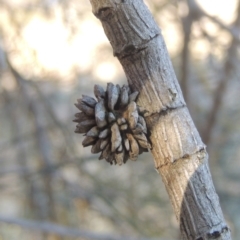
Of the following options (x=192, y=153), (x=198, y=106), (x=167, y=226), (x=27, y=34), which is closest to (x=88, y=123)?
(x=192, y=153)

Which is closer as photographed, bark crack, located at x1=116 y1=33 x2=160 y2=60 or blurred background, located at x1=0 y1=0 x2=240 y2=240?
bark crack, located at x1=116 y1=33 x2=160 y2=60

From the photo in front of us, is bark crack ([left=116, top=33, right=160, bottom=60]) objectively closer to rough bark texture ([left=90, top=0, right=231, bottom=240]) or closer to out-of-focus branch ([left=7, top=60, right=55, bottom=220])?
rough bark texture ([left=90, top=0, right=231, bottom=240])

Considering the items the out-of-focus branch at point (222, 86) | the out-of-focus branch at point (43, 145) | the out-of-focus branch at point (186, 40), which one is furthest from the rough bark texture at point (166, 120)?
the out-of-focus branch at point (43, 145)

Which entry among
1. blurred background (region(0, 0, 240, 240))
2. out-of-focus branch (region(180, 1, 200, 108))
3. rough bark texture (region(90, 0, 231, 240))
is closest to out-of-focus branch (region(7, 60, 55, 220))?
blurred background (region(0, 0, 240, 240))

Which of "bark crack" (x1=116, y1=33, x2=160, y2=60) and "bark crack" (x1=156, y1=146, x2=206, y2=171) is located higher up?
"bark crack" (x1=116, y1=33, x2=160, y2=60)

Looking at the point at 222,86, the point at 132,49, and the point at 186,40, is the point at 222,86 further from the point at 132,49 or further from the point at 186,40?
the point at 132,49

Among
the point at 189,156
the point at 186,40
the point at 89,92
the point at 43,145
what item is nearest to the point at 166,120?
the point at 189,156

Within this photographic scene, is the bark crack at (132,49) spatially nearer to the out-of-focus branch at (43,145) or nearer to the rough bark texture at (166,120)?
the rough bark texture at (166,120)

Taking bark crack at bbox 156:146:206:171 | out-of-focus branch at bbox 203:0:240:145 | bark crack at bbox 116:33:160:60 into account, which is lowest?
bark crack at bbox 156:146:206:171
